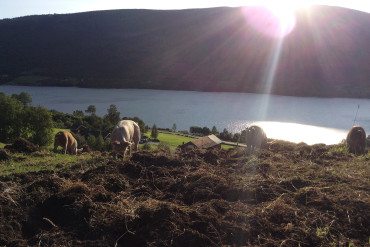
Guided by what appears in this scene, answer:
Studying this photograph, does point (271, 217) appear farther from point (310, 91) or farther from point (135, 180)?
point (310, 91)

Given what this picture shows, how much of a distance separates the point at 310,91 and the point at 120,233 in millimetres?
143055

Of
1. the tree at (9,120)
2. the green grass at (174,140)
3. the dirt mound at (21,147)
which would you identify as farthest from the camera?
the green grass at (174,140)

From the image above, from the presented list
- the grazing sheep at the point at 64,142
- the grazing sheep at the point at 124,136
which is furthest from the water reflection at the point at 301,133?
the grazing sheep at the point at 124,136

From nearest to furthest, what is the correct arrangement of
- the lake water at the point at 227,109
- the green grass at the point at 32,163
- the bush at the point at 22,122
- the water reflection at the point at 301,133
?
the green grass at the point at 32,163, the bush at the point at 22,122, the water reflection at the point at 301,133, the lake water at the point at 227,109

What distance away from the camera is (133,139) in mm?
15773

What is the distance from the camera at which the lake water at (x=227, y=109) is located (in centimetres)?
8612

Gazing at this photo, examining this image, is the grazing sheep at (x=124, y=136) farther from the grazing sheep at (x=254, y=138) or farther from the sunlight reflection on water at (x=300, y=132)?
the sunlight reflection on water at (x=300, y=132)

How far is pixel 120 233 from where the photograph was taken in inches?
270

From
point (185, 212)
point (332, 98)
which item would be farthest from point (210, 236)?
point (332, 98)

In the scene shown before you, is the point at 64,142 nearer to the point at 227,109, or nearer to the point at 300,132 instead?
the point at 300,132

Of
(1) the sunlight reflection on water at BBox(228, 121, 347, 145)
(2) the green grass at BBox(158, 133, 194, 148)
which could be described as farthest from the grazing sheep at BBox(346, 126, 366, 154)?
(1) the sunlight reflection on water at BBox(228, 121, 347, 145)

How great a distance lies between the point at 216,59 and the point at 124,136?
6308 inches

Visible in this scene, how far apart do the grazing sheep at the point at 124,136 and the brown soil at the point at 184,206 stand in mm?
2691

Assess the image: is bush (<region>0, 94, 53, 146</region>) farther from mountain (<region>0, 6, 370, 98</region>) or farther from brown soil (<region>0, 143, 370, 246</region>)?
mountain (<region>0, 6, 370, 98</region>)
